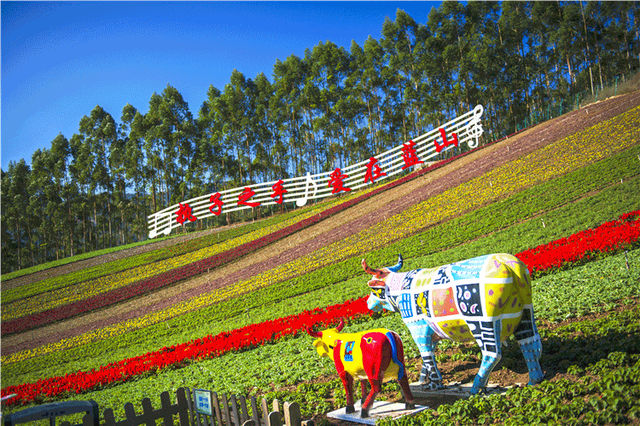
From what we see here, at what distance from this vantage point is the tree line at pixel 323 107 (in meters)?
41.2

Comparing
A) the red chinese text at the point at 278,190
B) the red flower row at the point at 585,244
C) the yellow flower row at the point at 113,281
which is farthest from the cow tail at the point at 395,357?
the yellow flower row at the point at 113,281

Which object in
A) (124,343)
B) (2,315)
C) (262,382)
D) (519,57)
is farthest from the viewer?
(519,57)

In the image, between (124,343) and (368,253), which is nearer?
(124,343)

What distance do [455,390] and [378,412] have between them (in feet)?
3.62

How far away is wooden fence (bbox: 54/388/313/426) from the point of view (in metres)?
4.58

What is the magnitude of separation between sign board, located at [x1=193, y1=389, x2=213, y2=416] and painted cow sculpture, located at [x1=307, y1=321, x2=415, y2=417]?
1780mm

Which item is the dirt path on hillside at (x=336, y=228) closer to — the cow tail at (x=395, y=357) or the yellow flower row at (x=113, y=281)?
the yellow flower row at (x=113, y=281)

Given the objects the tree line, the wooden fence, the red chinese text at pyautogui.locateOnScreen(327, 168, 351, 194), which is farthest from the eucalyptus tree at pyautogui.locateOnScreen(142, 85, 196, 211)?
the wooden fence

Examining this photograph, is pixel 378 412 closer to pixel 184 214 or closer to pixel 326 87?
pixel 184 214

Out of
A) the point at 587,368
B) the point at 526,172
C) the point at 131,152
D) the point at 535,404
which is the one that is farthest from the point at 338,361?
the point at 131,152

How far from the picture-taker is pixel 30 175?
40.6 m

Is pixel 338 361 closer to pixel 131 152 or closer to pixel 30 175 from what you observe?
pixel 131 152

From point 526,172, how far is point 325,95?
969 inches

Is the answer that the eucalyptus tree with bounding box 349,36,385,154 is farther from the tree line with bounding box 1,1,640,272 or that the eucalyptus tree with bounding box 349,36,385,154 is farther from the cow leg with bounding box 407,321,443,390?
the cow leg with bounding box 407,321,443,390
